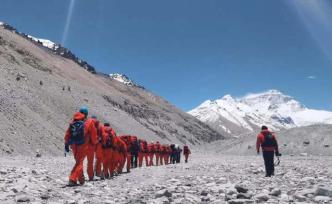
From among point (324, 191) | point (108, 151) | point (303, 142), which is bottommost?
point (324, 191)

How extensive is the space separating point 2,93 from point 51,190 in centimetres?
4862

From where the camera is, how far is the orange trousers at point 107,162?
1872cm

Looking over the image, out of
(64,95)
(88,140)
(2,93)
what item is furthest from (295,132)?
(88,140)

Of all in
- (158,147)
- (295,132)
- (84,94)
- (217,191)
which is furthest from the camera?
(84,94)

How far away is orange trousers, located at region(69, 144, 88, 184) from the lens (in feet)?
45.7

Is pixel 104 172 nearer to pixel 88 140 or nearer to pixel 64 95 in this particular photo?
pixel 88 140

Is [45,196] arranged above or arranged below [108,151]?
below

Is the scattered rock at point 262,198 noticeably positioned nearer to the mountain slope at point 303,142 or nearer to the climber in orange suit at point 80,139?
the climber in orange suit at point 80,139

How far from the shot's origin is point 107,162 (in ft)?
62.4

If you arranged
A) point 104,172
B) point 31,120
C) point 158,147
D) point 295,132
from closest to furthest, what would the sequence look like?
point 104,172, point 158,147, point 31,120, point 295,132

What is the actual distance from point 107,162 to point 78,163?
4760 mm

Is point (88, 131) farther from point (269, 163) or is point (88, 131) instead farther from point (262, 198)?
point (269, 163)

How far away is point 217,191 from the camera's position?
11.6 m

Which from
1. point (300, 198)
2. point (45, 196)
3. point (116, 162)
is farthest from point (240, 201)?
point (116, 162)
